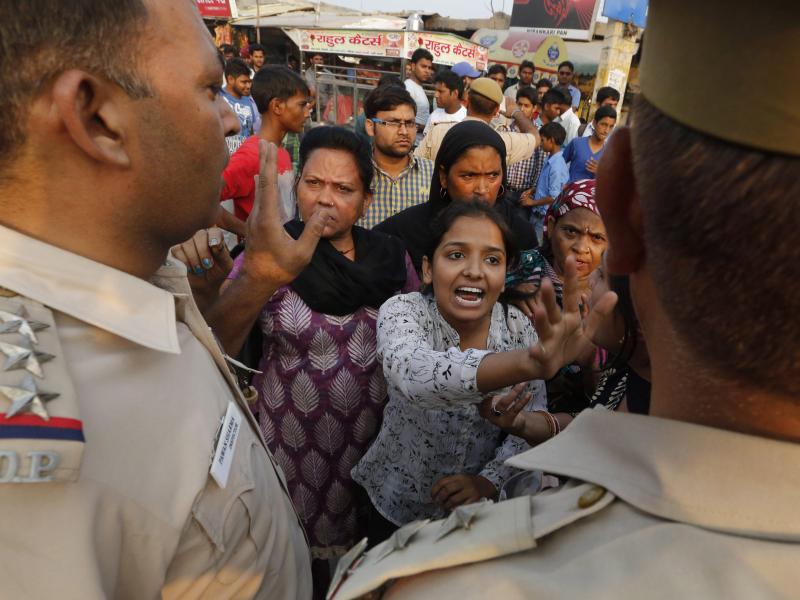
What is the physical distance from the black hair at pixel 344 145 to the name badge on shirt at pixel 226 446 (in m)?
1.48

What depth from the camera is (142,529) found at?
0.83m

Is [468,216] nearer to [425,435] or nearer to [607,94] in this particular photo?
[425,435]

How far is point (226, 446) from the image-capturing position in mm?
1022

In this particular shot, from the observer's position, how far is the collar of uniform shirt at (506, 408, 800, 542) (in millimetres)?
532

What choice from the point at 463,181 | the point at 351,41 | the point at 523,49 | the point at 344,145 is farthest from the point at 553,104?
the point at 523,49

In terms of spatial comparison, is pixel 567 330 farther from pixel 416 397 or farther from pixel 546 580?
pixel 546 580

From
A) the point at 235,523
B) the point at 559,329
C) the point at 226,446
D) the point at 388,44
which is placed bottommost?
the point at 235,523

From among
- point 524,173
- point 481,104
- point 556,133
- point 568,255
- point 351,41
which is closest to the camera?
point 568,255

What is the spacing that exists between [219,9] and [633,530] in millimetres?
21508

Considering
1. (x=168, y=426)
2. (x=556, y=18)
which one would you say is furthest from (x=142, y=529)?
(x=556, y=18)

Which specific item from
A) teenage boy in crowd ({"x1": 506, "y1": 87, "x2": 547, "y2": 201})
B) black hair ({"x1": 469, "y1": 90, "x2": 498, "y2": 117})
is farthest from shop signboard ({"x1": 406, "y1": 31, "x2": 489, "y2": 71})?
black hair ({"x1": 469, "y1": 90, "x2": 498, "y2": 117})

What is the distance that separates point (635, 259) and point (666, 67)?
8.9 inches

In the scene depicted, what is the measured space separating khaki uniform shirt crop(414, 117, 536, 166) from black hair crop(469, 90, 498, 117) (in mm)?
107

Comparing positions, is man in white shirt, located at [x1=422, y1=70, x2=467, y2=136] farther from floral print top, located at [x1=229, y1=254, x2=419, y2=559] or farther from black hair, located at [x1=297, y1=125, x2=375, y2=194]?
floral print top, located at [x1=229, y1=254, x2=419, y2=559]
